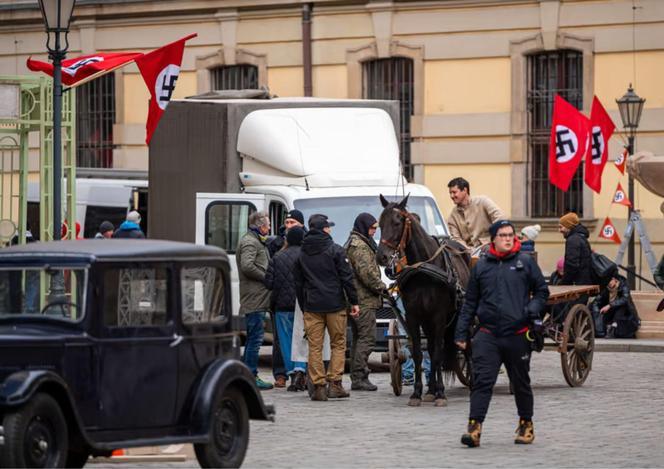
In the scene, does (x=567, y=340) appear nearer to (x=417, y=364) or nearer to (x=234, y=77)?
(x=417, y=364)

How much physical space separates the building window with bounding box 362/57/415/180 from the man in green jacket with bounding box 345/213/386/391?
1668 centimetres

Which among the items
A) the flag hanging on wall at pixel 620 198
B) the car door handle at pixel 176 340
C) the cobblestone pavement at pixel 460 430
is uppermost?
the flag hanging on wall at pixel 620 198

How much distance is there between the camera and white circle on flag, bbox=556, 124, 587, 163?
87.9 feet

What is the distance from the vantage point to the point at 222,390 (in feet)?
36.3

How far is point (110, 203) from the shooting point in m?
32.7

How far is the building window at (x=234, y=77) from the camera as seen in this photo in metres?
36.0

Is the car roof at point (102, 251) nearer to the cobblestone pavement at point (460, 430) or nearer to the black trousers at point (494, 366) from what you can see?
the cobblestone pavement at point (460, 430)

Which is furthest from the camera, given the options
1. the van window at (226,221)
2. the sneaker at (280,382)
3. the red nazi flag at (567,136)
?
the red nazi flag at (567,136)

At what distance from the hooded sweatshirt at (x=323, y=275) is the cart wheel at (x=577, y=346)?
8.30 feet

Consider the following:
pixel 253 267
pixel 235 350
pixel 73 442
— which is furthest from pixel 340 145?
pixel 73 442

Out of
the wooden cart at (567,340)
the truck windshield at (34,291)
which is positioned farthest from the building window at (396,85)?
the truck windshield at (34,291)

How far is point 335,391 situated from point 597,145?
1196 centimetres

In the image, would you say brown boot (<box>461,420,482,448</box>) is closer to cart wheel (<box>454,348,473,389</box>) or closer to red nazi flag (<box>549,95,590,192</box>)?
cart wheel (<box>454,348,473,389</box>)

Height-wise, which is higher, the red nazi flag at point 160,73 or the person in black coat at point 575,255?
the red nazi flag at point 160,73
